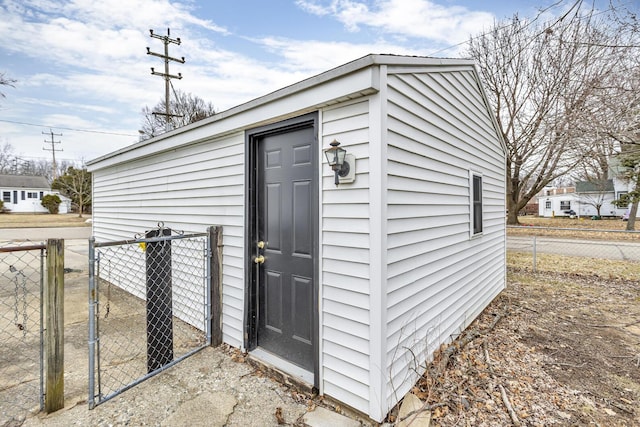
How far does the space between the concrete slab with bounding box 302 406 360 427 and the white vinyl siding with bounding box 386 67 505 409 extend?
33 cm

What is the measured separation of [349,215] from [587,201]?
33.5m

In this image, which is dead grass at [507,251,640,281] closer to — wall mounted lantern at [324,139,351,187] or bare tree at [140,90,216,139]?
wall mounted lantern at [324,139,351,187]

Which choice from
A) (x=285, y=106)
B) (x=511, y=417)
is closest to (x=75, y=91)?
(x=285, y=106)

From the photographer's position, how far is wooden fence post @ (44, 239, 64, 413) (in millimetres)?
2139

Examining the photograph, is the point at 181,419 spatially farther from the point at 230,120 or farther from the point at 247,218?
the point at 230,120

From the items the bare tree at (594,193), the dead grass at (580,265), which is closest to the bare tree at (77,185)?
the dead grass at (580,265)

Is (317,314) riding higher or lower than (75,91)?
lower

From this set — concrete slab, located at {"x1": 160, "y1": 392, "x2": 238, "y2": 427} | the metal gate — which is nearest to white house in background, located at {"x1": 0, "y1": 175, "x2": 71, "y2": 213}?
the metal gate

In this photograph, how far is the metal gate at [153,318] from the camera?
242 cm

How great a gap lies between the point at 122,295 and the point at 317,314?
4.70 meters

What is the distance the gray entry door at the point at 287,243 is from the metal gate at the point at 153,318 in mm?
740

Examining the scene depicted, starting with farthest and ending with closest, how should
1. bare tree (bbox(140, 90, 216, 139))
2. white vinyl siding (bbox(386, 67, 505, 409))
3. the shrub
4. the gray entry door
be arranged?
the shrub < bare tree (bbox(140, 90, 216, 139)) < the gray entry door < white vinyl siding (bbox(386, 67, 505, 409))

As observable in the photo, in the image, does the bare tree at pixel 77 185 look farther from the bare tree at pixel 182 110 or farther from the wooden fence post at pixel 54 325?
the wooden fence post at pixel 54 325

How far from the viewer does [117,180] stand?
5938 mm
